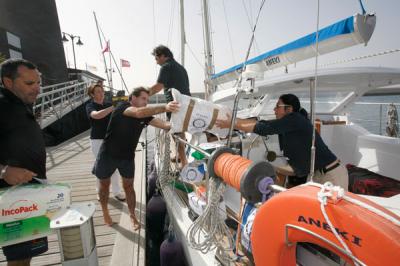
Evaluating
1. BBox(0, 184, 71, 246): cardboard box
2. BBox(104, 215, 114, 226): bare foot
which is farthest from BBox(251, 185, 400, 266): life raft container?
BBox(104, 215, 114, 226): bare foot

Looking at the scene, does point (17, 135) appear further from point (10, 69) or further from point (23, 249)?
point (23, 249)

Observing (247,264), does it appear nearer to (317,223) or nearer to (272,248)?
(272,248)

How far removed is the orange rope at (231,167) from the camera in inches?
50.2

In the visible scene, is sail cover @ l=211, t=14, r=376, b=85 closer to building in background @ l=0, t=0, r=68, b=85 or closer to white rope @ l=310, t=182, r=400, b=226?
white rope @ l=310, t=182, r=400, b=226

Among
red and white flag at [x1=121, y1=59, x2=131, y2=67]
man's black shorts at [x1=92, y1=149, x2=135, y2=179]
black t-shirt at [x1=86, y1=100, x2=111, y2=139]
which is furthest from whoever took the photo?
red and white flag at [x1=121, y1=59, x2=131, y2=67]

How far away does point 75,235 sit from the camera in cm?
132

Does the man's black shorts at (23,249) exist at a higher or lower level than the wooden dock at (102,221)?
higher

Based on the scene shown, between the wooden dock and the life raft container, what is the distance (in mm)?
1736

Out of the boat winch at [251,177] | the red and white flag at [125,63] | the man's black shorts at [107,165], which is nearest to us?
the boat winch at [251,177]

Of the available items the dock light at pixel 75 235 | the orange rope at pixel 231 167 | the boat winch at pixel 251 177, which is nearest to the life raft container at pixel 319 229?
the boat winch at pixel 251 177

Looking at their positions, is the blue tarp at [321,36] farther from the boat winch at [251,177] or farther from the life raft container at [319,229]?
the life raft container at [319,229]

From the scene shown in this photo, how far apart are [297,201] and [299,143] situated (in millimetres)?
1621

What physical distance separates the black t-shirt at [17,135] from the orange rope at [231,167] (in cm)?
128

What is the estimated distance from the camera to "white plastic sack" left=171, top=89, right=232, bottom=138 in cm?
195
